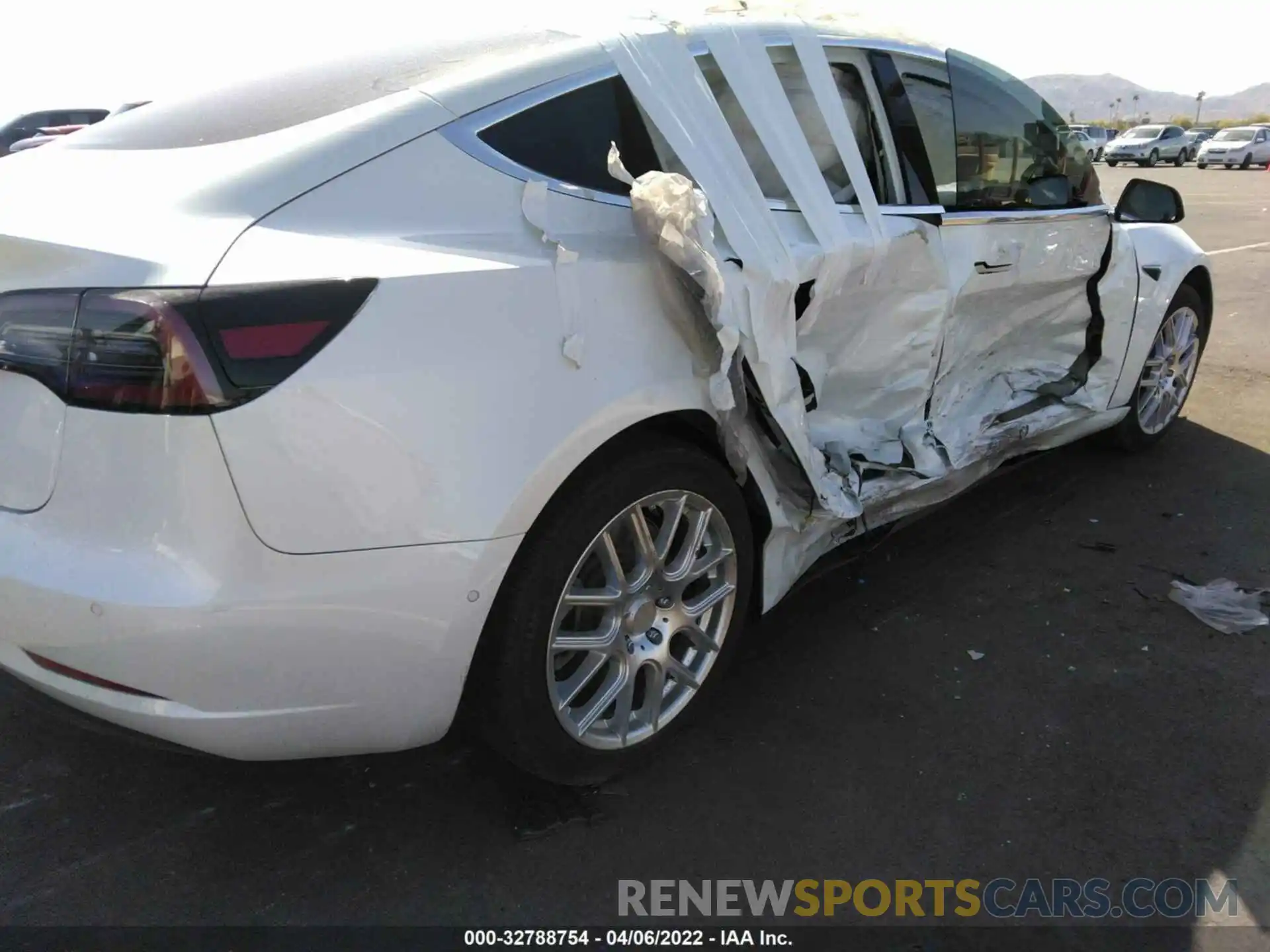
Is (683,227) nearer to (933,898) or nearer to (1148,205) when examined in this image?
(933,898)

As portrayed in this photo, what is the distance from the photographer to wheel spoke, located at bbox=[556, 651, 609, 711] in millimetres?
2264

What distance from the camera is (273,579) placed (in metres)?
1.73

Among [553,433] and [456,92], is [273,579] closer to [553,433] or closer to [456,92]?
[553,433]

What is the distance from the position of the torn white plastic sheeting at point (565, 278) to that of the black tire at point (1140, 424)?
3314 millimetres

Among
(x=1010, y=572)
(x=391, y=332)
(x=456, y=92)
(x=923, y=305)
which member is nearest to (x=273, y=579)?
(x=391, y=332)

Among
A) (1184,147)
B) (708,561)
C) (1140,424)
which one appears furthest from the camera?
(1184,147)

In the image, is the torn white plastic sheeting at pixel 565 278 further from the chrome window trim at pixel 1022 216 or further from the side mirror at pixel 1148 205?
the side mirror at pixel 1148 205

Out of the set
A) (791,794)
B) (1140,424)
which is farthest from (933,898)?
(1140,424)

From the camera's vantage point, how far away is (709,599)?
254 cm

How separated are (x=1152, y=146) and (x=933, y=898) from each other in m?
41.6

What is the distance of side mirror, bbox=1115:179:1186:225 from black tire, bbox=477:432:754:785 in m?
2.85

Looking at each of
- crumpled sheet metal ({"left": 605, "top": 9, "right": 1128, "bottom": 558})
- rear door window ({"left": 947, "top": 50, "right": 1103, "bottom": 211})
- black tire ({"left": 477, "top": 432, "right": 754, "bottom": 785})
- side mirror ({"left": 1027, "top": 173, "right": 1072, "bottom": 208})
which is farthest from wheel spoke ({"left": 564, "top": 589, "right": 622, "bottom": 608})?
side mirror ({"left": 1027, "top": 173, "right": 1072, "bottom": 208})

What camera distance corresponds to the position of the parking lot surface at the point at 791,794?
2137 millimetres

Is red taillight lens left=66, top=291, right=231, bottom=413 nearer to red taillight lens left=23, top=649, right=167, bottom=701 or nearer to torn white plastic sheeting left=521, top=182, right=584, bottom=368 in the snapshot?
red taillight lens left=23, top=649, right=167, bottom=701
